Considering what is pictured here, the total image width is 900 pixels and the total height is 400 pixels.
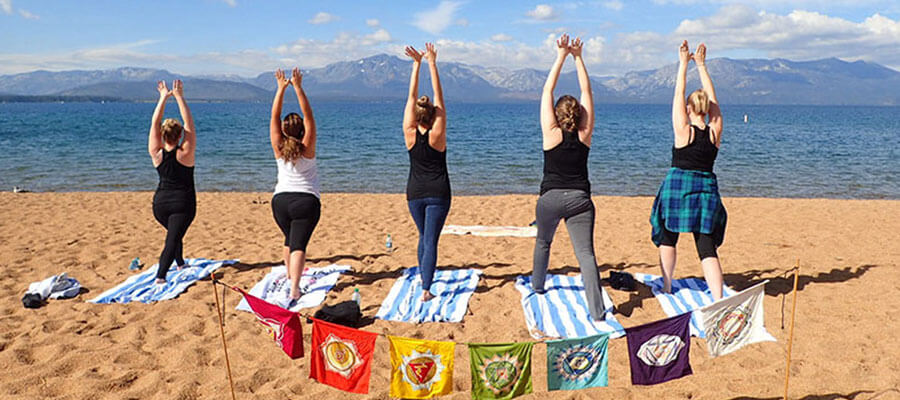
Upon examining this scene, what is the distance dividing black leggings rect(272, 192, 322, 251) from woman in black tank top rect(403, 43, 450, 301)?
1.03 metres

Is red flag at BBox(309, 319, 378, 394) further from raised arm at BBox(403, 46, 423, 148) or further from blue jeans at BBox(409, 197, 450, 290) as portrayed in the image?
raised arm at BBox(403, 46, 423, 148)

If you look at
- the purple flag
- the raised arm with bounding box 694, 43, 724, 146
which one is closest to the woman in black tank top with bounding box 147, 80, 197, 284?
the purple flag

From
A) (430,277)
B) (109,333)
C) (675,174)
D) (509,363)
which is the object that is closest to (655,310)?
(675,174)

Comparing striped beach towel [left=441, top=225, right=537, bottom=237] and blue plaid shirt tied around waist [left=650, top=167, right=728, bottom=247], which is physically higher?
blue plaid shirt tied around waist [left=650, top=167, right=728, bottom=247]

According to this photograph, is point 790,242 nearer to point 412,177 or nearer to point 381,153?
point 412,177

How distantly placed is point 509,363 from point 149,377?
9.50 feet

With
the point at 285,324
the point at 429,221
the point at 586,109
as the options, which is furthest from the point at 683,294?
the point at 285,324

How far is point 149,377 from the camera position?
13.8 ft

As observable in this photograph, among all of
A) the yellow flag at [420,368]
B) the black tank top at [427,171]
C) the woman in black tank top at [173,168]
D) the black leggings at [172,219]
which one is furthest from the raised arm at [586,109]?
the black leggings at [172,219]

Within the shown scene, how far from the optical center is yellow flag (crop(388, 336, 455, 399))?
3.40 meters

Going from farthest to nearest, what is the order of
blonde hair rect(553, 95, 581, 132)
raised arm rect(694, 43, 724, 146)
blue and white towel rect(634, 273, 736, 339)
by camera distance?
blue and white towel rect(634, 273, 736, 339), raised arm rect(694, 43, 724, 146), blonde hair rect(553, 95, 581, 132)

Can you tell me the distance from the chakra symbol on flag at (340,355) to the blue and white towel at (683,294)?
11.0 ft

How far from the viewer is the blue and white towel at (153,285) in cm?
594

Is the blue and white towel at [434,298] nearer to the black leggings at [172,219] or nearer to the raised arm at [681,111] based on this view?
the black leggings at [172,219]
